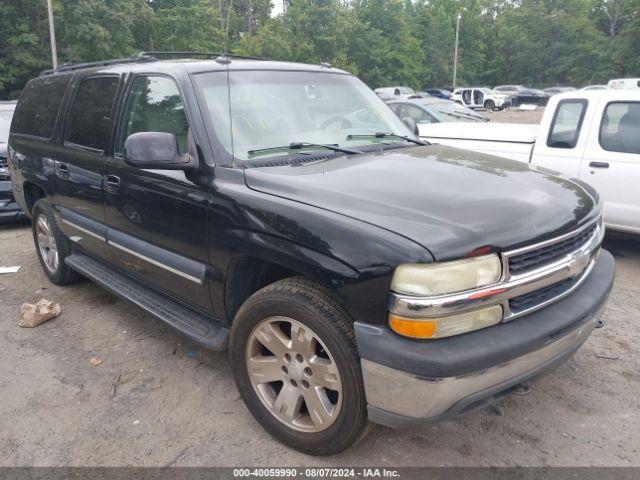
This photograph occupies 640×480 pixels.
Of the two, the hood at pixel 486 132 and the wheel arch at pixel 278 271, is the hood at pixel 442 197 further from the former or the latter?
the hood at pixel 486 132

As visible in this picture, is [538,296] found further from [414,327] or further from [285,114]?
[285,114]

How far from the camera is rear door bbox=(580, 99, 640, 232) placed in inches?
212

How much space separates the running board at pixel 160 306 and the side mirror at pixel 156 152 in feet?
3.03

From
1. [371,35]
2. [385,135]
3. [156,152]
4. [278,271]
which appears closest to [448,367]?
[278,271]

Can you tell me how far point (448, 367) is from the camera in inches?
82.6

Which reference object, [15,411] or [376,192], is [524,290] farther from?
[15,411]

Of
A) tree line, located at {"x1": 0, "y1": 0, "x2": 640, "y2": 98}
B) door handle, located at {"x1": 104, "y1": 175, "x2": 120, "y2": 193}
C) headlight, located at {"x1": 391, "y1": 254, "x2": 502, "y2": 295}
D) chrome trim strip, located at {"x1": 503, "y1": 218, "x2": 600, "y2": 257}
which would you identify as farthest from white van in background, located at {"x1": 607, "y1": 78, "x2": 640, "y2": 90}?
tree line, located at {"x1": 0, "y1": 0, "x2": 640, "y2": 98}

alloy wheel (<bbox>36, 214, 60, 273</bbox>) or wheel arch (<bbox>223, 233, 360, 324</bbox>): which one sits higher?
wheel arch (<bbox>223, 233, 360, 324</bbox>)

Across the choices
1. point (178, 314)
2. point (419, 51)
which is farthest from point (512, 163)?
point (419, 51)

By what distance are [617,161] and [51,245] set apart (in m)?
5.49

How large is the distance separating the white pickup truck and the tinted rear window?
14.7ft

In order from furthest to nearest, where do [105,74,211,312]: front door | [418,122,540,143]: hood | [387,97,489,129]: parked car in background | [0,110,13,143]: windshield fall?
[387,97,489,129]: parked car in background < [0,110,13,143]: windshield < [418,122,540,143]: hood < [105,74,211,312]: front door

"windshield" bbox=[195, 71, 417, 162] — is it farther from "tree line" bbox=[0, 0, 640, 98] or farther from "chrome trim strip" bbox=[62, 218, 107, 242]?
"tree line" bbox=[0, 0, 640, 98]

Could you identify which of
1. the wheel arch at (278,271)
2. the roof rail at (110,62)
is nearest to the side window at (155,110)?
the roof rail at (110,62)
